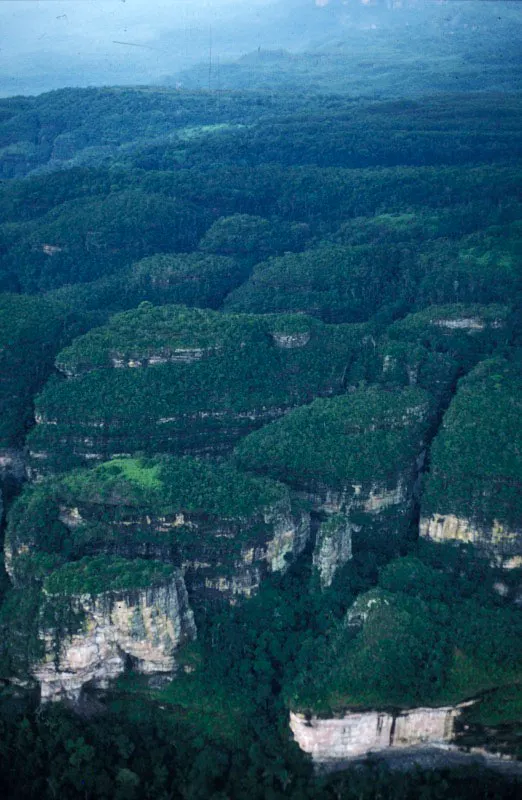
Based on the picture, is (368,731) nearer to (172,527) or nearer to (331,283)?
(172,527)

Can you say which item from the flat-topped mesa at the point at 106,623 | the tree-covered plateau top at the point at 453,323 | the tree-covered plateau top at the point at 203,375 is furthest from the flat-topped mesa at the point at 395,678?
the tree-covered plateau top at the point at 453,323

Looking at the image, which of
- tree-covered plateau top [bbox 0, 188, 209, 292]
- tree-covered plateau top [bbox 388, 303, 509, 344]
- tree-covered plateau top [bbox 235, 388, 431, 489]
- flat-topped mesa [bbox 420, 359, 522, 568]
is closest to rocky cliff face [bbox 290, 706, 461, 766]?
flat-topped mesa [bbox 420, 359, 522, 568]

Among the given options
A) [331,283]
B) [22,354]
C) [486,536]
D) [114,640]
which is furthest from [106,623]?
[331,283]

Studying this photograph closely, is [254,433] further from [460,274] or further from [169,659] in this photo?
[460,274]

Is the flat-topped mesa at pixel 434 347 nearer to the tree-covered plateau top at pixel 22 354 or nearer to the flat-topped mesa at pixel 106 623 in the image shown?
the tree-covered plateau top at pixel 22 354

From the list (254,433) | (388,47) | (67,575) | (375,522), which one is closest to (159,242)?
(254,433)

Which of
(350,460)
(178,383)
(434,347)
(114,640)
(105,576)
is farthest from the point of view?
(434,347)
